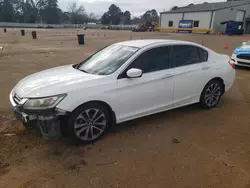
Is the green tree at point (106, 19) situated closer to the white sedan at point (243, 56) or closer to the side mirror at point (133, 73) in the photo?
the white sedan at point (243, 56)

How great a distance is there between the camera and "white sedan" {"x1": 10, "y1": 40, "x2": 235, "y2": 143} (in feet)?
10.1

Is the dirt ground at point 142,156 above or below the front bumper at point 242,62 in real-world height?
→ below

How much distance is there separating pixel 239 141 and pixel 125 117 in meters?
2.01

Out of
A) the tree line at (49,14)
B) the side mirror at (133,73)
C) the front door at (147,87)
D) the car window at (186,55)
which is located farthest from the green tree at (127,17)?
the side mirror at (133,73)

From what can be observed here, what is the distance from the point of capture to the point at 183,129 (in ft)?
13.1

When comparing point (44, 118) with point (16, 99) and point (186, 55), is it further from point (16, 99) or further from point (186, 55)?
point (186, 55)

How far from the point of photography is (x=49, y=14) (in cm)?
9850

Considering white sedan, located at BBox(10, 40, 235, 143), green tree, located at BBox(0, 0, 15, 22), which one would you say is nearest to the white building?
white sedan, located at BBox(10, 40, 235, 143)

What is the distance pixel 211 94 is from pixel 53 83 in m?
3.47

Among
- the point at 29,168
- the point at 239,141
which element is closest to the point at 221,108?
the point at 239,141

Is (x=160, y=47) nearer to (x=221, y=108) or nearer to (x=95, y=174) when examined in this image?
(x=221, y=108)

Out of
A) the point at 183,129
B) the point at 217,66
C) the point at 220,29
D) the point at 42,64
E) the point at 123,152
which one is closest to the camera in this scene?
the point at 123,152

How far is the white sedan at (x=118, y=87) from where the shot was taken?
308 centimetres

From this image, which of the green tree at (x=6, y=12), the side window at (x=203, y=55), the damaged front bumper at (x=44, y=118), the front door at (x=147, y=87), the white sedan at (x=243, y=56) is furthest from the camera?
the green tree at (x=6, y=12)
